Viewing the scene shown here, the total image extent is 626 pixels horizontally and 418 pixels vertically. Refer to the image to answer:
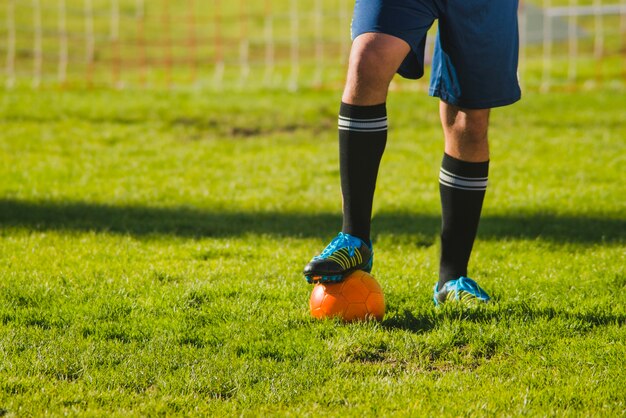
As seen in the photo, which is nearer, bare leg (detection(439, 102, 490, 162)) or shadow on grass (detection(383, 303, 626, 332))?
shadow on grass (detection(383, 303, 626, 332))

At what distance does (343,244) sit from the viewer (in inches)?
144

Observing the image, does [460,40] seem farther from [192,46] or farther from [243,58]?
[243,58]

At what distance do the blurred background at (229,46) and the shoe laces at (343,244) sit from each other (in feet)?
32.1

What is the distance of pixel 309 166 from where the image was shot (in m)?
7.89

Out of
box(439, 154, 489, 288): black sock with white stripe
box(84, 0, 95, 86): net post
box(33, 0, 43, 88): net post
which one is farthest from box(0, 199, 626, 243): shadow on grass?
box(84, 0, 95, 86): net post

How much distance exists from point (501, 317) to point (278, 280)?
46.2 inches

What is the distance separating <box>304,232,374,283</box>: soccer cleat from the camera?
3.59 metres

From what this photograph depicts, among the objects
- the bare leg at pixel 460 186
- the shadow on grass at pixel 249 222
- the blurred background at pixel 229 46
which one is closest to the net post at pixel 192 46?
the blurred background at pixel 229 46

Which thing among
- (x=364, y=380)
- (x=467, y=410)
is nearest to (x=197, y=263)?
(x=364, y=380)

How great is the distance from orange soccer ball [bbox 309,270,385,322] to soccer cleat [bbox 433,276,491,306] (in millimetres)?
381

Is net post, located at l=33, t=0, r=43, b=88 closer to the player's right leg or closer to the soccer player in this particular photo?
the soccer player

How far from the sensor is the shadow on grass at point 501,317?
3713 mm

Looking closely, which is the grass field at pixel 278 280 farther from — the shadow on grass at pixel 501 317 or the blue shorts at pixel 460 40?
the blue shorts at pixel 460 40

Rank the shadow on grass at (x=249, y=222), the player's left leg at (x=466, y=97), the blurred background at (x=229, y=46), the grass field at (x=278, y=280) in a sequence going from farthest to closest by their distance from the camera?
the blurred background at (x=229, y=46) → the shadow on grass at (x=249, y=222) → the player's left leg at (x=466, y=97) → the grass field at (x=278, y=280)
